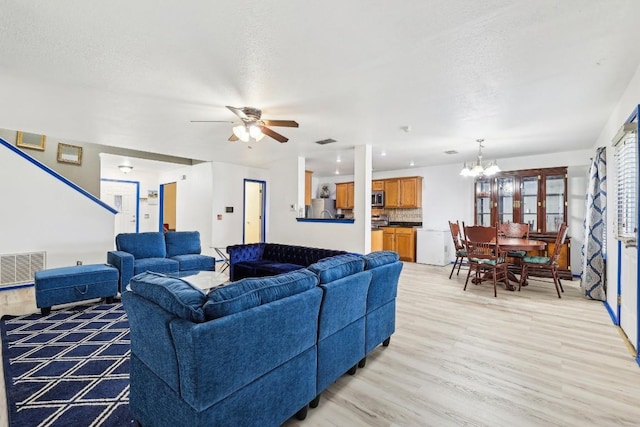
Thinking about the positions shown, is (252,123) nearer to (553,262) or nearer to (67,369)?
(67,369)

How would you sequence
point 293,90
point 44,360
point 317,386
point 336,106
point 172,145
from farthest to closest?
point 172,145
point 336,106
point 293,90
point 44,360
point 317,386

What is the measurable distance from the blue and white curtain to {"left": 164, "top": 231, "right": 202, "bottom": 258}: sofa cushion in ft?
20.5

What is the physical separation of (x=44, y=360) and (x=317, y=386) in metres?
2.29

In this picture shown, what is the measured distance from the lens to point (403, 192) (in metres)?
7.73

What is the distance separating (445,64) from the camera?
96.2 inches

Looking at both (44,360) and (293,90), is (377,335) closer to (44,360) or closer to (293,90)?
(293,90)

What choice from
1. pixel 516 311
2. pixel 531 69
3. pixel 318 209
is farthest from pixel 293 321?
pixel 318 209

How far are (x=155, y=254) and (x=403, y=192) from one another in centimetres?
582

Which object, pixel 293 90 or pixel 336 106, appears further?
pixel 336 106

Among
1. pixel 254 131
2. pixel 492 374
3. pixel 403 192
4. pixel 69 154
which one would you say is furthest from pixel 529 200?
pixel 69 154

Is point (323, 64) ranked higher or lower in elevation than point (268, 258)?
higher

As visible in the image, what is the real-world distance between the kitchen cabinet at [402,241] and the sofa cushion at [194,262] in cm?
453

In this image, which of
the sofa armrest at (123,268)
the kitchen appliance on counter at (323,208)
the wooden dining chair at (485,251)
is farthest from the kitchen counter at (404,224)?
the sofa armrest at (123,268)

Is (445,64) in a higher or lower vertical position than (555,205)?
higher
